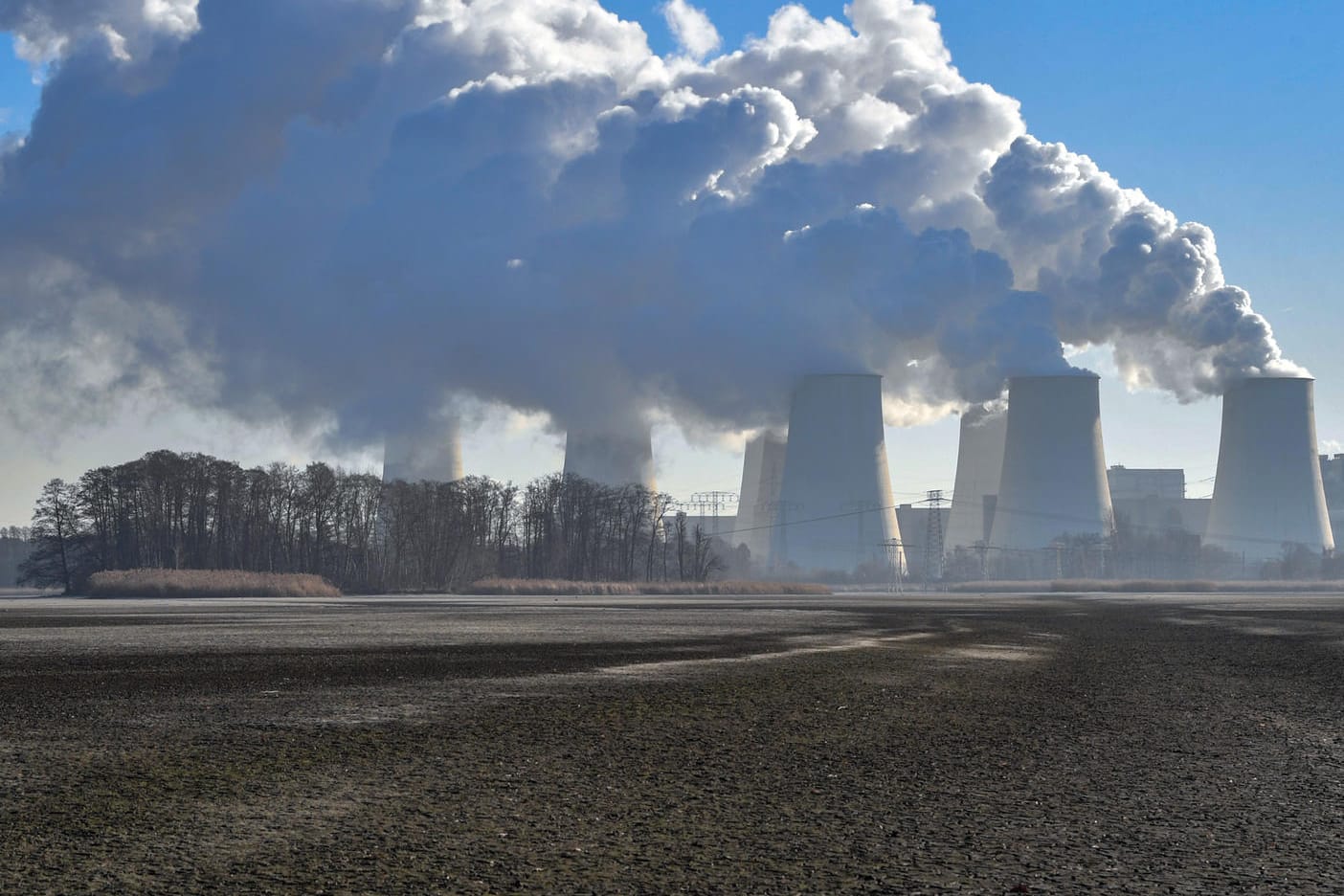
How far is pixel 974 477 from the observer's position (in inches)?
3844

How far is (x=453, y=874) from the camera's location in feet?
18.0

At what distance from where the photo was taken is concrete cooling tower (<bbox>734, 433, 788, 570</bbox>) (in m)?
86.5

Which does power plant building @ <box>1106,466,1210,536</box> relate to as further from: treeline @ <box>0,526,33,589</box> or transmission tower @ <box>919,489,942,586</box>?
treeline @ <box>0,526,33,589</box>

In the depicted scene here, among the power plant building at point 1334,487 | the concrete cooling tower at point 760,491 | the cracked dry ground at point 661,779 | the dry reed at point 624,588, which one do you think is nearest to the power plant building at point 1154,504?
the power plant building at point 1334,487

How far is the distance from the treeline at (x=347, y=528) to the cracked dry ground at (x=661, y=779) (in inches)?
2211

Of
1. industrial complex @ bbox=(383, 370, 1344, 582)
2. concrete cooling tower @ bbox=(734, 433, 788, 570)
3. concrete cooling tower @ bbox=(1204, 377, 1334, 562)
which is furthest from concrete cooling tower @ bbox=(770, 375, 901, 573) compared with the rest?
concrete cooling tower @ bbox=(1204, 377, 1334, 562)

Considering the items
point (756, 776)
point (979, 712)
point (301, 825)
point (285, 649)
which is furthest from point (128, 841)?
point (285, 649)

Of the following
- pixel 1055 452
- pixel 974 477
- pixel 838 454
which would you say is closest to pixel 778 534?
pixel 838 454

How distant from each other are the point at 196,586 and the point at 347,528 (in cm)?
2473

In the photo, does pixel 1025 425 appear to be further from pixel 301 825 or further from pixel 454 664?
pixel 301 825

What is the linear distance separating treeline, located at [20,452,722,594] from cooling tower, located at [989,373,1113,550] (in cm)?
1879

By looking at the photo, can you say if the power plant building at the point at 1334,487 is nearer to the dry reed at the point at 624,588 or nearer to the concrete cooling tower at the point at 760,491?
the concrete cooling tower at the point at 760,491

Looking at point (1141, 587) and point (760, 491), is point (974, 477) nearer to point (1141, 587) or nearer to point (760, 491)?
point (760, 491)

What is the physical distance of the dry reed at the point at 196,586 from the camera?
52.5 meters
